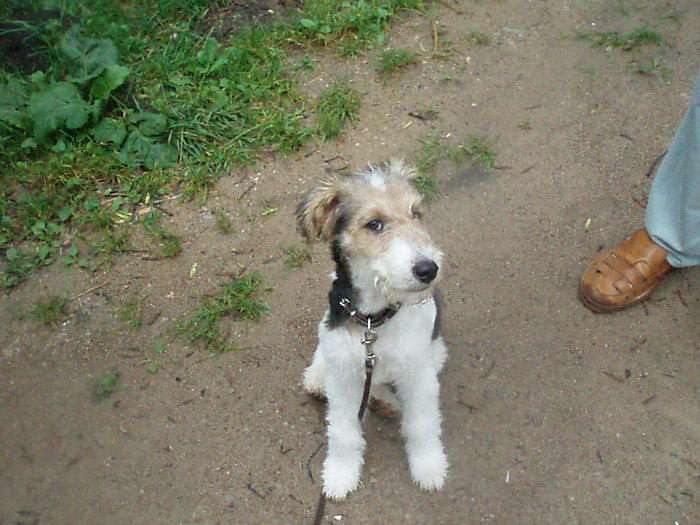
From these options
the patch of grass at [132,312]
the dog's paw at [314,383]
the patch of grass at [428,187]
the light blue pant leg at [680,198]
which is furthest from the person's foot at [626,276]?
the patch of grass at [132,312]

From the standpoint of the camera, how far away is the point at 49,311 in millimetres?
3826

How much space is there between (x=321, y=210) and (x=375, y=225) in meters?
0.25

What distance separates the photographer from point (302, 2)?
554cm

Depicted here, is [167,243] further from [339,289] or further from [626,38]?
[626,38]

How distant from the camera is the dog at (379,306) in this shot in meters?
2.44

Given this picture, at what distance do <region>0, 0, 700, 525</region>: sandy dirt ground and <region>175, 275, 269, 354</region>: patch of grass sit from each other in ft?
0.26

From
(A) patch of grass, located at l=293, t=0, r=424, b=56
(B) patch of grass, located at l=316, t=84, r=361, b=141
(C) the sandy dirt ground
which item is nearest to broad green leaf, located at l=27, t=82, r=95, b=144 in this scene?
(C) the sandy dirt ground

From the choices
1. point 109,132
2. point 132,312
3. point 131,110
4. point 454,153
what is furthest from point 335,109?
point 132,312

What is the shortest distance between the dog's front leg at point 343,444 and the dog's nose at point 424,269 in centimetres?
84

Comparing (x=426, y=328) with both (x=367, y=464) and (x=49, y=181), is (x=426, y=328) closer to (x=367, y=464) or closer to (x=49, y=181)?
(x=367, y=464)

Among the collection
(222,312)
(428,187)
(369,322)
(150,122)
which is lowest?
(222,312)

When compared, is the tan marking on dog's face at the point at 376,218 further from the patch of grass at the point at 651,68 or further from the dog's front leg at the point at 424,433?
the patch of grass at the point at 651,68

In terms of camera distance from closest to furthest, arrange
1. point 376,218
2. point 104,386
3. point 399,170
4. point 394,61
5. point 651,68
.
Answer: point 376,218
point 399,170
point 104,386
point 651,68
point 394,61

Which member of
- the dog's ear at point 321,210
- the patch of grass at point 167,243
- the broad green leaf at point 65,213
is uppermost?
the dog's ear at point 321,210
